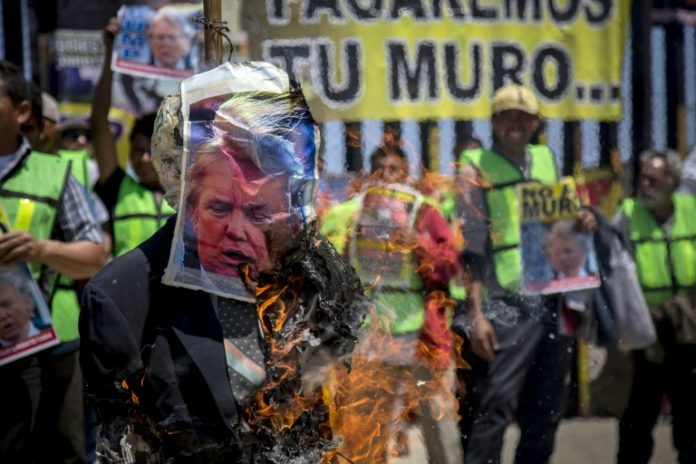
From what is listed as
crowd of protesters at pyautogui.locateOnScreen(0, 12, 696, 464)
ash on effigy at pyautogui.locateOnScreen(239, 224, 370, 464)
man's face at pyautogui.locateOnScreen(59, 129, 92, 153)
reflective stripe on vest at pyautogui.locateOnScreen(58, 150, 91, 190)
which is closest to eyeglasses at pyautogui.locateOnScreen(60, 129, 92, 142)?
man's face at pyautogui.locateOnScreen(59, 129, 92, 153)

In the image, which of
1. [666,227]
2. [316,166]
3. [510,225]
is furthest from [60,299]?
[666,227]

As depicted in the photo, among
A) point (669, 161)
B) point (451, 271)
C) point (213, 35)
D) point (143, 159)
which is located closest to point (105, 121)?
point (143, 159)

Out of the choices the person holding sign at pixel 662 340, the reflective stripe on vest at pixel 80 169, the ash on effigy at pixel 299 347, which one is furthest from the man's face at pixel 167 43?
the ash on effigy at pixel 299 347

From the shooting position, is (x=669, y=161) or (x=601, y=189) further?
(x=669, y=161)

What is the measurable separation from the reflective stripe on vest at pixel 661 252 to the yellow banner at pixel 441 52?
0.55 m

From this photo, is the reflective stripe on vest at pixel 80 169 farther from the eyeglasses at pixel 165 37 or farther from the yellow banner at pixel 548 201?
the yellow banner at pixel 548 201

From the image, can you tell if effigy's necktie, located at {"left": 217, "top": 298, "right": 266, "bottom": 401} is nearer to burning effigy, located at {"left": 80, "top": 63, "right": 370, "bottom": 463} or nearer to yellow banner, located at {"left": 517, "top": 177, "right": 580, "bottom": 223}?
burning effigy, located at {"left": 80, "top": 63, "right": 370, "bottom": 463}

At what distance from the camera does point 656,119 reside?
6875 mm

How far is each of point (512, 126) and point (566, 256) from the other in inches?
26.7

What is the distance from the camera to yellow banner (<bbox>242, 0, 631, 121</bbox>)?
564cm

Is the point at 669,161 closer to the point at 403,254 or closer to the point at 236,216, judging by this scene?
the point at 403,254

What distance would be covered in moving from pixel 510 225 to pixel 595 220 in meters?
0.57

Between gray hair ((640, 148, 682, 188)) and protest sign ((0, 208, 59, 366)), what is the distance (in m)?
3.34

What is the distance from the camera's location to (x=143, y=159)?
233 inches
